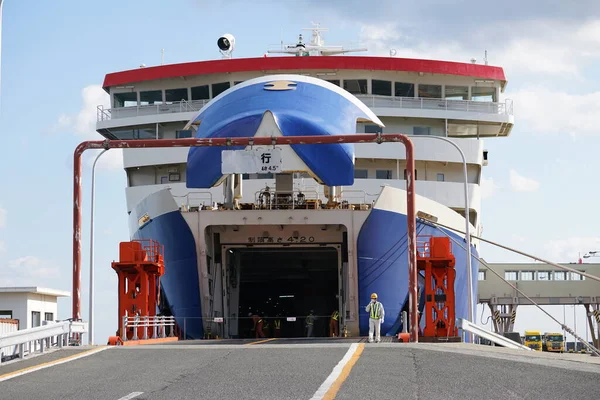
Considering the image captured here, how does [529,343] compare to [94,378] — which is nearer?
[94,378]

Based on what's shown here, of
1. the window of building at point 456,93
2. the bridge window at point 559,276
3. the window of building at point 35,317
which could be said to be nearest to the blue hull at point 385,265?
the window of building at point 456,93

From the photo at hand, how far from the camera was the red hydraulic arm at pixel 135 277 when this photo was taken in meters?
26.4

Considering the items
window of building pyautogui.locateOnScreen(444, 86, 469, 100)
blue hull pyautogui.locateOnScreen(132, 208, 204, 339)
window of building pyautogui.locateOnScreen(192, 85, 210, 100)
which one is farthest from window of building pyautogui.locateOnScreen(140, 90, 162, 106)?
window of building pyautogui.locateOnScreen(444, 86, 469, 100)

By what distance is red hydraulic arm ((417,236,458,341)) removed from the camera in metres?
26.3

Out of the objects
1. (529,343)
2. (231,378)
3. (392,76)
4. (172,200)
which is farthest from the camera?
(529,343)

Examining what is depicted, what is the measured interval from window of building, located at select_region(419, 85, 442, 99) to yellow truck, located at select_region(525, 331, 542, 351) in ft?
104

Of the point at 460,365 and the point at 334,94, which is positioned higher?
the point at 334,94

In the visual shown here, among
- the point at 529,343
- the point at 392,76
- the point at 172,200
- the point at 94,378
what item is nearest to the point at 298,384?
the point at 94,378

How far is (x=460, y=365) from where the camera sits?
46.4 feet

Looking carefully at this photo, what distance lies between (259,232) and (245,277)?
10.8m

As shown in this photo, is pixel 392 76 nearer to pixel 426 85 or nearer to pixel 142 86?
pixel 426 85

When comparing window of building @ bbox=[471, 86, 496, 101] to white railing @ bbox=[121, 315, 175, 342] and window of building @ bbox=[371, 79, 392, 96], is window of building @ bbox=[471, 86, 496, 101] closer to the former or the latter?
window of building @ bbox=[371, 79, 392, 96]

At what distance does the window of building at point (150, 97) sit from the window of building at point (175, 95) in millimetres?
297

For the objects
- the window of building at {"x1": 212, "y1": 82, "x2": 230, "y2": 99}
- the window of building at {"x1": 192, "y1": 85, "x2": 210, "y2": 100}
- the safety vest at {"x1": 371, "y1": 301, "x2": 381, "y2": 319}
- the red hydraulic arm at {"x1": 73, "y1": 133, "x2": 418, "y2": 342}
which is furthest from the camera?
the window of building at {"x1": 192, "y1": 85, "x2": 210, "y2": 100}
